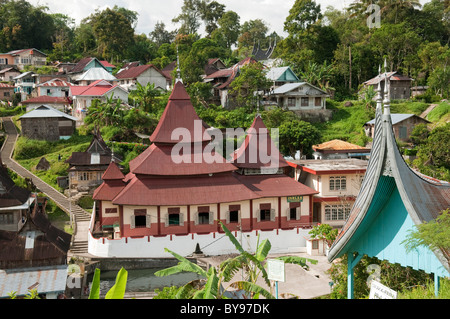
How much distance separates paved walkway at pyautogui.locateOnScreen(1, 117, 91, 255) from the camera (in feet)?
78.9

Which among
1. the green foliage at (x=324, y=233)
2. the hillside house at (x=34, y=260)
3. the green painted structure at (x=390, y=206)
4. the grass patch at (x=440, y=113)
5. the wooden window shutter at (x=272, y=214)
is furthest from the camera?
the grass patch at (x=440, y=113)

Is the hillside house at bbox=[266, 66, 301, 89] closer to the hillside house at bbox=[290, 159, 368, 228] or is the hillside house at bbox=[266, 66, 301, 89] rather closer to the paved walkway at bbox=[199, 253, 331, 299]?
the hillside house at bbox=[290, 159, 368, 228]

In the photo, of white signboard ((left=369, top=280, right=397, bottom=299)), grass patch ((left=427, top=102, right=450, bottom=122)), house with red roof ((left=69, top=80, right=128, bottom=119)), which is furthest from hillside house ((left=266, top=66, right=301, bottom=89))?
white signboard ((left=369, top=280, right=397, bottom=299))

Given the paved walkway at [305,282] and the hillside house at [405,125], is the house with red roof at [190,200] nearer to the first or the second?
the paved walkway at [305,282]

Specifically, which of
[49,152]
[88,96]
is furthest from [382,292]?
[88,96]

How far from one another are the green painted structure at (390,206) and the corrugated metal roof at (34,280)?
10347mm

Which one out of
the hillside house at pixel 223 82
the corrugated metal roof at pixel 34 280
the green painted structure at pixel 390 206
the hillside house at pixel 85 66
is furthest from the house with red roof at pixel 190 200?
the hillside house at pixel 85 66

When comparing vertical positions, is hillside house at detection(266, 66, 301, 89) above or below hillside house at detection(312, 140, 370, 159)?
above

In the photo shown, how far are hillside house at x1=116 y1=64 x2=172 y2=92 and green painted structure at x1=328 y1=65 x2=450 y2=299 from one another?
43.6 meters

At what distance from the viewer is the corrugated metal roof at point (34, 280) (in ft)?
56.2

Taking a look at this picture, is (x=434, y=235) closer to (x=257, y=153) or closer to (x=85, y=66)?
(x=257, y=153)

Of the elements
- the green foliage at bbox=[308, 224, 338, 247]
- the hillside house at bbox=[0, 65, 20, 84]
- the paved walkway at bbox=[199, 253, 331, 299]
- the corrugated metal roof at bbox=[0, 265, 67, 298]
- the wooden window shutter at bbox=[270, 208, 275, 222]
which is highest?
the hillside house at bbox=[0, 65, 20, 84]

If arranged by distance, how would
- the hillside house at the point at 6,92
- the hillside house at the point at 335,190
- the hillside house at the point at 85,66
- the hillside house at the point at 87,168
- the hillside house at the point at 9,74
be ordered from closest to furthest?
the hillside house at the point at 335,190
the hillside house at the point at 87,168
the hillside house at the point at 6,92
the hillside house at the point at 85,66
the hillside house at the point at 9,74

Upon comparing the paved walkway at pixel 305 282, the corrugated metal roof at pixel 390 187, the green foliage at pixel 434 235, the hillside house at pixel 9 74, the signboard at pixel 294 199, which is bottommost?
the paved walkway at pixel 305 282
